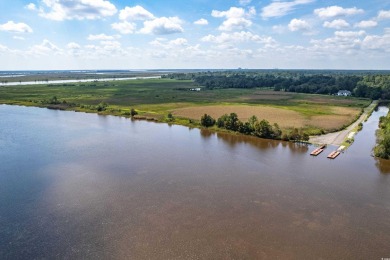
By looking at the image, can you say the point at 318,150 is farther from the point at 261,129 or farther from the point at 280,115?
the point at 280,115

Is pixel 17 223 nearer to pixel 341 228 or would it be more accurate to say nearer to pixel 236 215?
pixel 236 215

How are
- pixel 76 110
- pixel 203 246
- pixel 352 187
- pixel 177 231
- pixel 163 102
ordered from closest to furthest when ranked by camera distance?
pixel 203 246 < pixel 177 231 < pixel 352 187 < pixel 76 110 < pixel 163 102

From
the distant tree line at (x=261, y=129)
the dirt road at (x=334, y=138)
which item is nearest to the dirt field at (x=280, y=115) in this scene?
the dirt road at (x=334, y=138)

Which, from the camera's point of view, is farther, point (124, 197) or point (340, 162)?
point (340, 162)

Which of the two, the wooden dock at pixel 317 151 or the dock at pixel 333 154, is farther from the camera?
the wooden dock at pixel 317 151

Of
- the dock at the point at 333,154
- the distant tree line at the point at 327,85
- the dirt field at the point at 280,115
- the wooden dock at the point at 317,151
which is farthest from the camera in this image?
the distant tree line at the point at 327,85

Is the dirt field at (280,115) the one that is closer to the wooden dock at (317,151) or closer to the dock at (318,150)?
the dock at (318,150)

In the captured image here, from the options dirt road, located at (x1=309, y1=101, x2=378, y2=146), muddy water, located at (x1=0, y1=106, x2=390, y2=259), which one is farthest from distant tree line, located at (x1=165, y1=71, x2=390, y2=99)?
muddy water, located at (x1=0, y1=106, x2=390, y2=259)

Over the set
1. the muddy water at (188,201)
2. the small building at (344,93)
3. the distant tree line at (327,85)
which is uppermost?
the distant tree line at (327,85)

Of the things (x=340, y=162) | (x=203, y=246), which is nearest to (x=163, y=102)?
(x=340, y=162)
